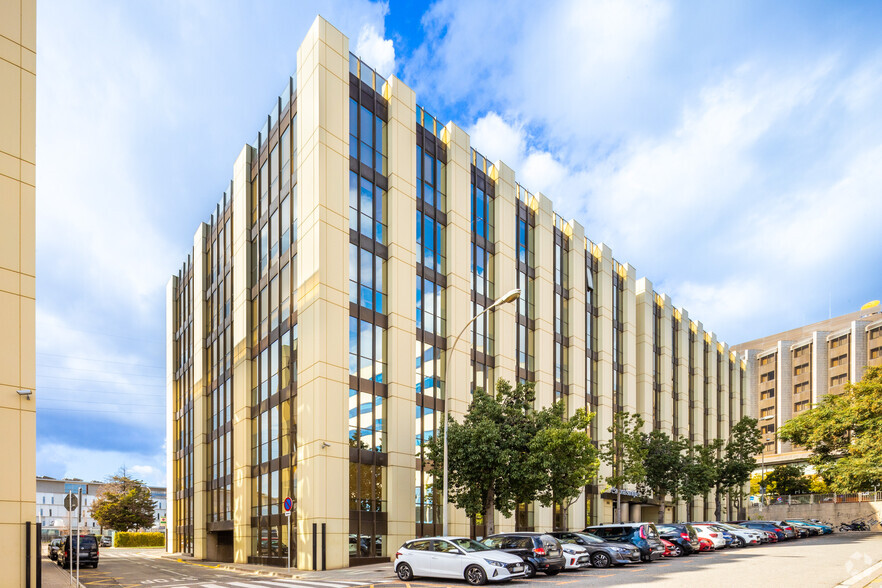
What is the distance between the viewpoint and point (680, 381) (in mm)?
65062

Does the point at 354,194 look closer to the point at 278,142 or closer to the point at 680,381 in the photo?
the point at 278,142

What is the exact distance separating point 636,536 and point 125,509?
63144mm

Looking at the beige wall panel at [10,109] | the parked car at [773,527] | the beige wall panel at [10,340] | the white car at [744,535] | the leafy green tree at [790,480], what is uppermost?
the beige wall panel at [10,109]

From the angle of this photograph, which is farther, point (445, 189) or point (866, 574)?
point (445, 189)

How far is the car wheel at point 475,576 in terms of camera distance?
64.7 ft

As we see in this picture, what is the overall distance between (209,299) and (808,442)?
48.7 meters

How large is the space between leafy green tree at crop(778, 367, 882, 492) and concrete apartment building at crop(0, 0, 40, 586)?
4668 cm

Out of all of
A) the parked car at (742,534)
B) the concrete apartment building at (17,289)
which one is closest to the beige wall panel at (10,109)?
the concrete apartment building at (17,289)

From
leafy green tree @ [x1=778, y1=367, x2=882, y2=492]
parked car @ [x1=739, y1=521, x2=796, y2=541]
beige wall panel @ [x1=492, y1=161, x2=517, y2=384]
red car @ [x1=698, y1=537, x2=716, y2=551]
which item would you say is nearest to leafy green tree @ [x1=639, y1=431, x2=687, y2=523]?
parked car @ [x1=739, y1=521, x2=796, y2=541]

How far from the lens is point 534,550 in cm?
2200

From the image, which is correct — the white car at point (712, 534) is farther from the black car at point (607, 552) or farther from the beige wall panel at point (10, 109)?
the beige wall panel at point (10, 109)

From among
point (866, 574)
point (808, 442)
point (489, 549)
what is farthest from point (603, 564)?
point (808, 442)

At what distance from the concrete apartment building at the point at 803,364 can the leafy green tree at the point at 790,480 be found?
1852 centimetres

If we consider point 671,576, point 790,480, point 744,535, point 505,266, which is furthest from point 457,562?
point 790,480
